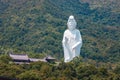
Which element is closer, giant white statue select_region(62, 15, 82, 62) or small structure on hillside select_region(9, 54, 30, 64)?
small structure on hillside select_region(9, 54, 30, 64)

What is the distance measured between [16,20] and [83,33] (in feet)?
24.1

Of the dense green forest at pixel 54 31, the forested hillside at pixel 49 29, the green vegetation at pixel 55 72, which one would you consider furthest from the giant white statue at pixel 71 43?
the forested hillside at pixel 49 29

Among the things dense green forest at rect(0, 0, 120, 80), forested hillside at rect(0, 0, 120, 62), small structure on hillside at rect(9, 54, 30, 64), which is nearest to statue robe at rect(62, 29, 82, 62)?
dense green forest at rect(0, 0, 120, 80)

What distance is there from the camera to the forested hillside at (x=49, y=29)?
44.8 meters

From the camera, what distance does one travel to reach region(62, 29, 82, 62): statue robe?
32.5 m

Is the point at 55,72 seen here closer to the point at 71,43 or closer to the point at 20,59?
the point at 20,59

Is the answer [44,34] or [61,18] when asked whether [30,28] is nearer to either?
Result: [44,34]

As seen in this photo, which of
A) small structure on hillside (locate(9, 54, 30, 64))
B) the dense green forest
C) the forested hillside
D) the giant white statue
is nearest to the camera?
small structure on hillside (locate(9, 54, 30, 64))

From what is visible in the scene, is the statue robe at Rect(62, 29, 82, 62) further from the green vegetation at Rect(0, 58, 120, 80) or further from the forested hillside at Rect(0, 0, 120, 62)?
the forested hillside at Rect(0, 0, 120, 62)

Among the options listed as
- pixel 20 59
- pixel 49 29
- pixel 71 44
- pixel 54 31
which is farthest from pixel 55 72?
pixel 49 29

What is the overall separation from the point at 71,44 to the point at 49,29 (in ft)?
53.3

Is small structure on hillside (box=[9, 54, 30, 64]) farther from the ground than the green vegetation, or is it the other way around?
the green vegetation

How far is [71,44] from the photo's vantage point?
3297cm

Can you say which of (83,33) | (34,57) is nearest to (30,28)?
(83,33)
